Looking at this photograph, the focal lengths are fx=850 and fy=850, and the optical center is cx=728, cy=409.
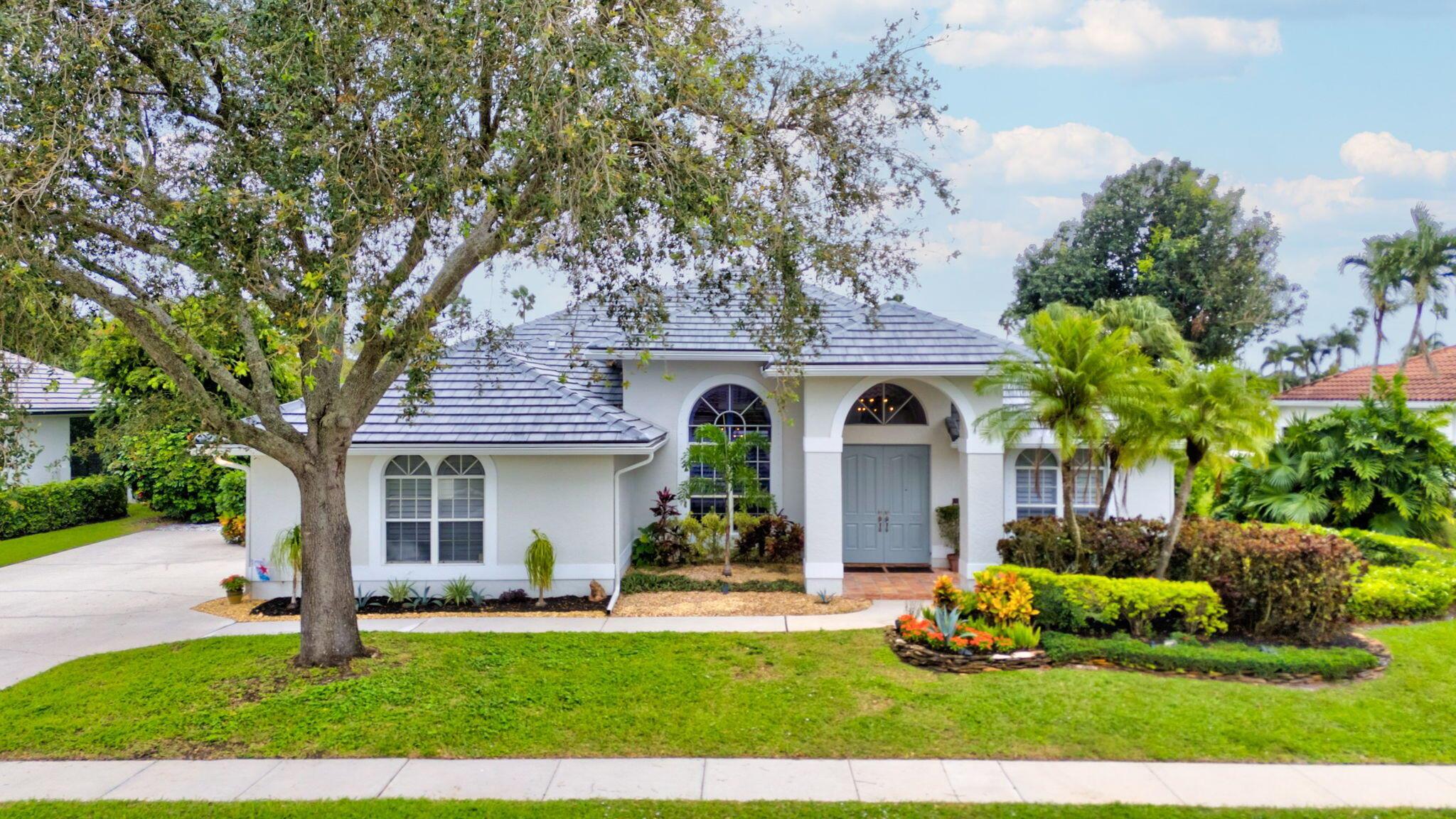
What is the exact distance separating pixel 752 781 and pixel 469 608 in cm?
704

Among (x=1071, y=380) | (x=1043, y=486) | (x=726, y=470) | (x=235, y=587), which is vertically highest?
(x=1071, y=380)

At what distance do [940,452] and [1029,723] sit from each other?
24.8 ft

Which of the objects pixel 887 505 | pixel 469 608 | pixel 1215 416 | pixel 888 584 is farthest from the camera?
pixel 887 505

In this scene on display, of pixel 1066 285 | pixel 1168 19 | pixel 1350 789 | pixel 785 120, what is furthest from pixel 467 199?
pixel 1066 285

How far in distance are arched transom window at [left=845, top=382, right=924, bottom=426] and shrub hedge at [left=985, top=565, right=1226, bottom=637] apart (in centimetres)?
527

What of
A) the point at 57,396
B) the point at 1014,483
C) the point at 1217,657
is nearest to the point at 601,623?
the point at 1014,483

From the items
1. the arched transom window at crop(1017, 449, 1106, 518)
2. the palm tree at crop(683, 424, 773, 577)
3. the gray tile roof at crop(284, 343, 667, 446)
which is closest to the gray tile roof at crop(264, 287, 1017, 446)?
the gray tile roof at crop(284, 343, 667, 446)

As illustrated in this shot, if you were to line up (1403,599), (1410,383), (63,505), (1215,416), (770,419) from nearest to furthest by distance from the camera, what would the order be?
(1215,416) < (1403,599) < (770,419) < (63,505) < (1410,383)

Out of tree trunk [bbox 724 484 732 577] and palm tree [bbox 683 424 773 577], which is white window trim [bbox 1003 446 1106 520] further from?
tree trunk [bbox 724 484 732 577]

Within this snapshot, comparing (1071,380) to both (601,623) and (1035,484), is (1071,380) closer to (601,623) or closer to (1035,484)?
(1035,484)

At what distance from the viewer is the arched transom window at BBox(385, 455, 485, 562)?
13109 millimetres

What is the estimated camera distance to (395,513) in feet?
43.1

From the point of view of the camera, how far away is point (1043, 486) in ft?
47.4

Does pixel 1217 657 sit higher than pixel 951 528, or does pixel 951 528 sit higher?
pixel 951 528
